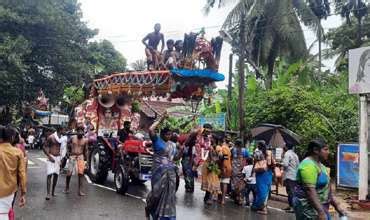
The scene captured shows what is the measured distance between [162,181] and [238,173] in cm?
484

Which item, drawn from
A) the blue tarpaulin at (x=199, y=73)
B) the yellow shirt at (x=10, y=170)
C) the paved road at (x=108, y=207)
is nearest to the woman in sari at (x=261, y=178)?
the paved road at (x=108, y=207)

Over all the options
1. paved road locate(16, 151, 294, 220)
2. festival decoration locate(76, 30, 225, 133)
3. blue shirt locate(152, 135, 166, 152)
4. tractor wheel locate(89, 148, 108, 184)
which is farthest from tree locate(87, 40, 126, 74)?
blue shirt locate(152, 135, 166, 152)

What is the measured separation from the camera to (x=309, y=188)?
186 inches

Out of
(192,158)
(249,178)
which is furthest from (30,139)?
(249,178)

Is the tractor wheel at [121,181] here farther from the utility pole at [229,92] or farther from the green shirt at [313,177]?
the utility pole at [229,92]

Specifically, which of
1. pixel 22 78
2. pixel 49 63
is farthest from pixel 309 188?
pixel 49 63

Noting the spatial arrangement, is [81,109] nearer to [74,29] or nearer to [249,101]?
[249,101]

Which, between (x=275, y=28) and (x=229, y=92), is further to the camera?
(x=275, y=28)

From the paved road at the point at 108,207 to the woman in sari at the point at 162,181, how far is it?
208 cm

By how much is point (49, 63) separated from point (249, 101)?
981cm

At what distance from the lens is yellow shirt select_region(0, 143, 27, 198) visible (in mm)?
5527

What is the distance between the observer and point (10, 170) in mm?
5562

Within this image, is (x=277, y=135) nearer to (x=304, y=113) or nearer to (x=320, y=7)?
(x=304, y=113)

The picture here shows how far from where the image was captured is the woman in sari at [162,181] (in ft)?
22.8
